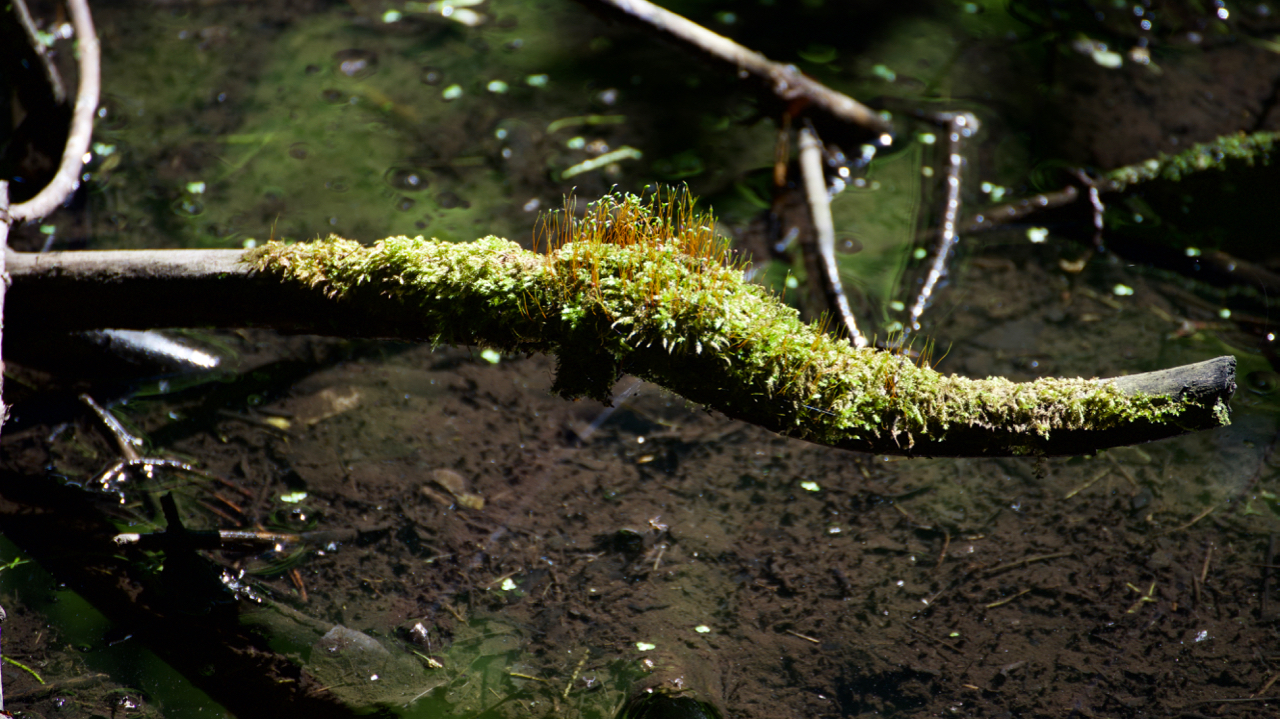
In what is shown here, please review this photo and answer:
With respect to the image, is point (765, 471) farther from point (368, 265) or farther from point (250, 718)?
point (250, 718)

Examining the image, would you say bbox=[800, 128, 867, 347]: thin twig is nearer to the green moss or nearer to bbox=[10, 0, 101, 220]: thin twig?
the green moss

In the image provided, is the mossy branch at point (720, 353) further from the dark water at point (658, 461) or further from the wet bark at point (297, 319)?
the dark water at point (658, 461)

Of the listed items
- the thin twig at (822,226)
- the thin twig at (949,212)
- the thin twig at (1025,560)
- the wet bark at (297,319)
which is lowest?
the thin twig at (1025,560)

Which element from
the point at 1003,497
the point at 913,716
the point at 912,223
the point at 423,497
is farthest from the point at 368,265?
the point at 912,223

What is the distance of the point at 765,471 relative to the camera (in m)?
3.47

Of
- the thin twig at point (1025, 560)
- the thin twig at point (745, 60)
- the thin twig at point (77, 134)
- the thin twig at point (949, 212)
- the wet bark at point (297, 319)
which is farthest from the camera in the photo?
the thin twig at point (745, 60)

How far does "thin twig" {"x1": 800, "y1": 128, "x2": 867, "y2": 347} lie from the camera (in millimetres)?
3660

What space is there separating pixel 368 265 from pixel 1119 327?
3475mm

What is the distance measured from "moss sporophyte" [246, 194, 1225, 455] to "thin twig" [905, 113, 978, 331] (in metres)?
1.62

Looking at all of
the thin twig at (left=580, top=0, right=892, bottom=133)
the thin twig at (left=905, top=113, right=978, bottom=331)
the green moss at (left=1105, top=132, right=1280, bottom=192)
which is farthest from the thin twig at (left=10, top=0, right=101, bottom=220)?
the green moss at (left=1105, top=132, right=1280, bottom=192)

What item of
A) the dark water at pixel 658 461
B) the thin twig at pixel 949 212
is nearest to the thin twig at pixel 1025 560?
the dark water at pixel 658 461

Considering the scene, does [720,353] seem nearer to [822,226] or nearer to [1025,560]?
[1025,560]

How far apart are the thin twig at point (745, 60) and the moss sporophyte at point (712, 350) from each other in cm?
250

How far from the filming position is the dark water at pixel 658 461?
9.20ft
